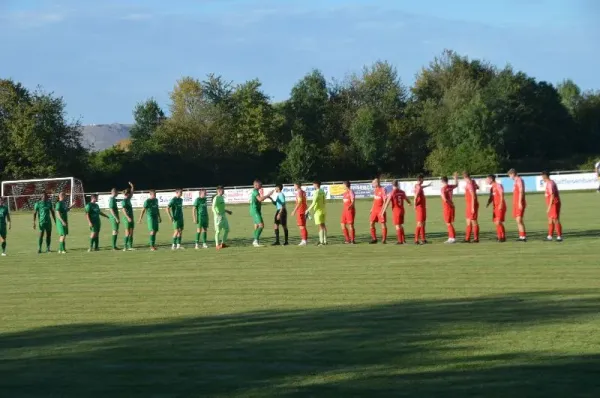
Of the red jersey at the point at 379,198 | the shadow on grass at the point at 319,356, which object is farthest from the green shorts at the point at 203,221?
the shadow on grass at the point at 319,356

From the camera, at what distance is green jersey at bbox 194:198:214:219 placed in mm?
28406

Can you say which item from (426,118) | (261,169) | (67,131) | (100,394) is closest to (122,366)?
(100,394)

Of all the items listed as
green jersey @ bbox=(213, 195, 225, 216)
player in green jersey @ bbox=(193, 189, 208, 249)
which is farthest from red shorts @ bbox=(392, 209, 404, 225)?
player in green jersey @ bbox=(193, 189, 208, 249)

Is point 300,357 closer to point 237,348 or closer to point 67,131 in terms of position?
point 237,348

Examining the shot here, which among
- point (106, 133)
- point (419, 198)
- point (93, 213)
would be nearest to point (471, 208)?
point (419, 198)

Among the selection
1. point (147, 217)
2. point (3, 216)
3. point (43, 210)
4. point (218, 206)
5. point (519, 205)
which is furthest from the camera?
point (43, 210)

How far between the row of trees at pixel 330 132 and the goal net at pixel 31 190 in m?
7.52

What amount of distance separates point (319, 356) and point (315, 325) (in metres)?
2.20

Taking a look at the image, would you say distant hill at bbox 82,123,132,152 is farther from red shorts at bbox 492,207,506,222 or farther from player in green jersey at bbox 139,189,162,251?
red shorts at bbox 492,207,506,222

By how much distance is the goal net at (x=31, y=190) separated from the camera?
210 feet

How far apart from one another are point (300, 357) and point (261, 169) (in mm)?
75623

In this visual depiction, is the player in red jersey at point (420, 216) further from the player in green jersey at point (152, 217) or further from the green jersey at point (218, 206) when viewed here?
the player in green jersey at point (152, 217)

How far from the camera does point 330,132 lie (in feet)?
303

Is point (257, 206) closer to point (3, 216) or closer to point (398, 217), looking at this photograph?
point (398, 217)
